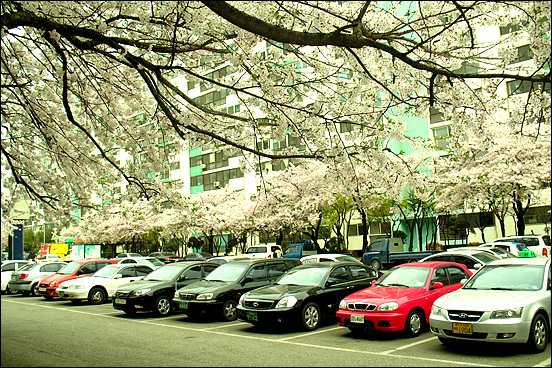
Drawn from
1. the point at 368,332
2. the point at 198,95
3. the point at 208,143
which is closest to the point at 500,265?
the point at 368,332

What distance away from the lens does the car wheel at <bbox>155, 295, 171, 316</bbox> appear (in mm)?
13381

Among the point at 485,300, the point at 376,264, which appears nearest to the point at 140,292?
the point at 485,300

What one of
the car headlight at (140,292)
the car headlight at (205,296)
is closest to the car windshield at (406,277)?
the car headlight at (205,296)

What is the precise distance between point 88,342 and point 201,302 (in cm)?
343

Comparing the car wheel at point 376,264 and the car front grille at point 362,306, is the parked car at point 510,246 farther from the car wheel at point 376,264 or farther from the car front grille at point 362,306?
the car front grille at point 362,306

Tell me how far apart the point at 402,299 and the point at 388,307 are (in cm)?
36

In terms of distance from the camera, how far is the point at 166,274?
1466 cm

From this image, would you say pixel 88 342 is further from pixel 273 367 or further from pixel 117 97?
pixel 117 97

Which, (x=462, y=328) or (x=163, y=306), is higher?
(x=462, y=328)

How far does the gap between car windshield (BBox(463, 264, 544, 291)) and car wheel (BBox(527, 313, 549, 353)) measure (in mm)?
686

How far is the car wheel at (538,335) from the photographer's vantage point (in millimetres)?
7138

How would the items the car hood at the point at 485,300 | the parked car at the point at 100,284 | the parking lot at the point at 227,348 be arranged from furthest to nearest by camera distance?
the parked car at the point at 100,284 → the car hood at the point at 485,300 → the parking lot at the point at 227,348

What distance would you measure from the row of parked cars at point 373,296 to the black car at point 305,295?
2 centimetres

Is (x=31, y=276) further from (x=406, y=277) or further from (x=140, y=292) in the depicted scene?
(x=406, y=277)
